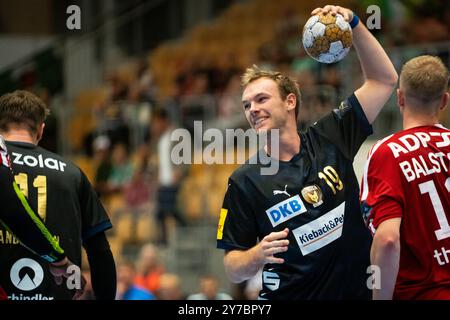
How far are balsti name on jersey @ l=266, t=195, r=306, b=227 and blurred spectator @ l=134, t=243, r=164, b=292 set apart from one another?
19.5 feet

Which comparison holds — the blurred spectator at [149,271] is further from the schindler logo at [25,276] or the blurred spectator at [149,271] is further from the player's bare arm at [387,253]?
the player's bare arm at [387,253]

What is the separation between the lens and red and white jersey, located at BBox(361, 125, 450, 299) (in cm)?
458

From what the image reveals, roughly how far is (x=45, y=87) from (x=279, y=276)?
13516 millimetres

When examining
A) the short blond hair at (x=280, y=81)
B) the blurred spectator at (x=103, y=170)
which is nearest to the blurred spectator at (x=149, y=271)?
the blurred spectator at (x=103, y=170)

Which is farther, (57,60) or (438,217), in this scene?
(57,60)

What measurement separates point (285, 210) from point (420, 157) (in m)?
1.02

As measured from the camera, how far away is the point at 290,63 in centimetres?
1394

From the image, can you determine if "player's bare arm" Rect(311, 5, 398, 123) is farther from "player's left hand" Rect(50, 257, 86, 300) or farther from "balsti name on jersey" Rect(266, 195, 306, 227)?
"player's left hand" Rect(50, 257, 86, 300)

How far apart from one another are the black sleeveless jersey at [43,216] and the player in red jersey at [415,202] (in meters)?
1.82

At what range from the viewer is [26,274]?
5406mm

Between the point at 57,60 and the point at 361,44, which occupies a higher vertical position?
the point at 57,60
